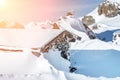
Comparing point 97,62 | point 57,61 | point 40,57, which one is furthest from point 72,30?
point 40,57

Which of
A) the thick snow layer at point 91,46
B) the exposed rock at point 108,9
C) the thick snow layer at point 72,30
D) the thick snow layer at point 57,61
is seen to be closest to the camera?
the thick snow layer at point 57,61

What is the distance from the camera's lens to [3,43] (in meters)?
14.0

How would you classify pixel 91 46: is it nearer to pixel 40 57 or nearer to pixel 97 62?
pixel 97 62

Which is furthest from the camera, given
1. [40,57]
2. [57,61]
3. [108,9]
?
[108,9]

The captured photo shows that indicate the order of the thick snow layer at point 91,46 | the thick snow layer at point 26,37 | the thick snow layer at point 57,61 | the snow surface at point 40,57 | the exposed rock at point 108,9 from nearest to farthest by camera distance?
the snow surface at point 40,57, the thick snow layer at point 57,61, the thick snow layer at point 26,37, the thick snow layer at point 91,46, the exposed rock at point 108,9

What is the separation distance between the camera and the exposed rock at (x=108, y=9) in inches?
1233

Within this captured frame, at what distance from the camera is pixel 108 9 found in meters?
32.7

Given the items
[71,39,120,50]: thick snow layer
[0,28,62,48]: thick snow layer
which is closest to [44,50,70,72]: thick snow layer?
[0,28,62,48]: thick snow layer

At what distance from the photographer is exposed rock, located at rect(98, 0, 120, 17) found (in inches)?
1233

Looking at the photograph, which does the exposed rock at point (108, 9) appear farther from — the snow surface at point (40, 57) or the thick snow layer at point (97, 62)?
the thick snow layer at point (97, 62)

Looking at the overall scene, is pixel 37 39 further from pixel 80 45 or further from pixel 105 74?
pixel 105 74

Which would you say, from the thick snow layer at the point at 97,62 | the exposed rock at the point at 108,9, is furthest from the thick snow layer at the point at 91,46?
the exposed rock at the point at 108,9

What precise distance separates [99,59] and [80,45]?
2.25 meters

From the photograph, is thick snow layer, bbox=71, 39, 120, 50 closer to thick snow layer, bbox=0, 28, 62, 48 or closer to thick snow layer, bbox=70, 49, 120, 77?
thick snow layer, bbox=70, 49, 120, 77
